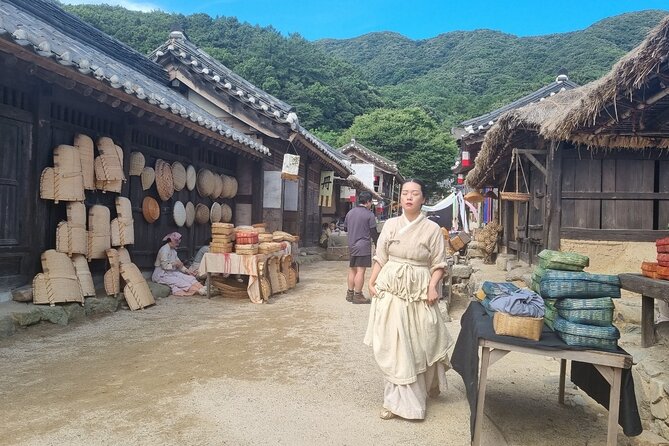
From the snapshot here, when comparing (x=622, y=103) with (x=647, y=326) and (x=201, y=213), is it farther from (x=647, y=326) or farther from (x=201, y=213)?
(x=201, y=213)

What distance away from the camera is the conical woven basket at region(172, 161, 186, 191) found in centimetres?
930

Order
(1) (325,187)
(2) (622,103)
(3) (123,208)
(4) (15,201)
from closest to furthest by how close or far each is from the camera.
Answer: (2) (622,103) < (4) (15,201) < (3) (123,208) < (1) (325,187)

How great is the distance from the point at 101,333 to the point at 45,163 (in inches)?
97.2

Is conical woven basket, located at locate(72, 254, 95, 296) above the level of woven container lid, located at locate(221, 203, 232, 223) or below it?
below

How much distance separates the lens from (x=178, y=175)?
9.38 metres

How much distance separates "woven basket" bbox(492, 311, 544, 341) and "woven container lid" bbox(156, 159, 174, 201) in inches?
288

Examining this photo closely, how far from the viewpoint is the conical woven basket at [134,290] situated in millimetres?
7113

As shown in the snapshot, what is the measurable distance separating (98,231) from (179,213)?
106 inches

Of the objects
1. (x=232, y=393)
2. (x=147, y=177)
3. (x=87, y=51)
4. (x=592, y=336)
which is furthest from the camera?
(x=147, y=177)

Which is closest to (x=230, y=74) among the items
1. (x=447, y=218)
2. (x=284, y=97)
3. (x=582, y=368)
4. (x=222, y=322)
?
(x=222, y=322)

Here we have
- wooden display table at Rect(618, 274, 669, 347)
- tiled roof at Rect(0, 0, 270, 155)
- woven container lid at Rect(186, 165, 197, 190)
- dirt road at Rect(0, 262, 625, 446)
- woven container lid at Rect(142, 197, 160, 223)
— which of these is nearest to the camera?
dirt road at Rect(0, 262, 625, 446)

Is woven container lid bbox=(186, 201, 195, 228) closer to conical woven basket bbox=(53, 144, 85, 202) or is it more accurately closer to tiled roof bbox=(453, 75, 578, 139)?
conical woven basket bbox=(53, 144, 85, 202)

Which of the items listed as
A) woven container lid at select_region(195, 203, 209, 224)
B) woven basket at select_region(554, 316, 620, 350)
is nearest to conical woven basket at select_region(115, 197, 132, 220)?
woven container lid at select_region(195, 203, 209, 224)

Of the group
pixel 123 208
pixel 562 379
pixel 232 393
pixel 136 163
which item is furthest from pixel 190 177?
pixel 562 379
